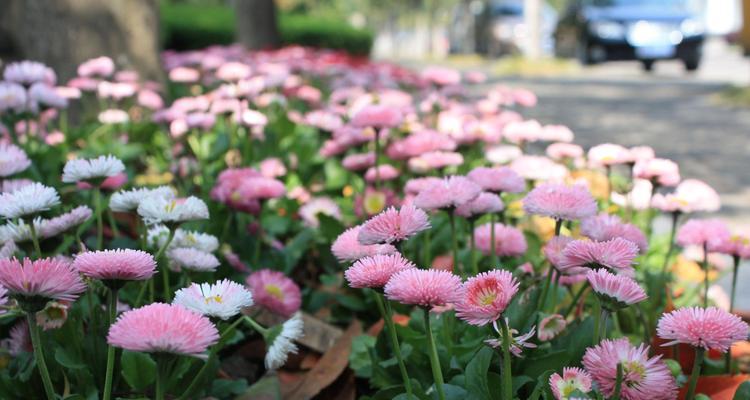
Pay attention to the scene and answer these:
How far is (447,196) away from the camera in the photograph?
1398 millimetres

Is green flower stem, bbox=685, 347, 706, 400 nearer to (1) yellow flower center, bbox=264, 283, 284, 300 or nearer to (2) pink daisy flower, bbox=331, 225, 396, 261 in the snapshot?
(2) pink daisy flower, bbox=331, 225, 396, 261

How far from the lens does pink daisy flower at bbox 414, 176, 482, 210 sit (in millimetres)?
1395

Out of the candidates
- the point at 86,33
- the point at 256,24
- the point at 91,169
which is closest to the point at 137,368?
the point at 91,169

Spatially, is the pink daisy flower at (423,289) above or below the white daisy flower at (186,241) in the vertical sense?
above

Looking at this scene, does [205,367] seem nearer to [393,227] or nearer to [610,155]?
[393,227]

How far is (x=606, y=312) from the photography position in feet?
3.58

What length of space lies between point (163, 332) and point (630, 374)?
20.6 inches

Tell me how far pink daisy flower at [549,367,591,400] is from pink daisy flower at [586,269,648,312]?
10 cm

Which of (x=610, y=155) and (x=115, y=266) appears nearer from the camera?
(x=115, y=266)

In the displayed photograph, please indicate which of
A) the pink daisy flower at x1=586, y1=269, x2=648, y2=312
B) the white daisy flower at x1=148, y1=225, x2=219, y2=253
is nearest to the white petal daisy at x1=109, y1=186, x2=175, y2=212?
the white daisy flower at x1=148, y1=225, x2=219, y2=253

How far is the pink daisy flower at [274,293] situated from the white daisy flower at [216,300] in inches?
20.4

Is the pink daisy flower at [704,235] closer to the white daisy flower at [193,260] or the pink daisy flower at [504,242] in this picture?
the pink daisy flower at [504,242]

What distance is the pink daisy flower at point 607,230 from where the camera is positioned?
137cm

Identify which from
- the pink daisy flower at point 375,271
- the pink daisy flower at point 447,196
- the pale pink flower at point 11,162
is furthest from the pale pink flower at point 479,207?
the pale pink flower at point 11,162
